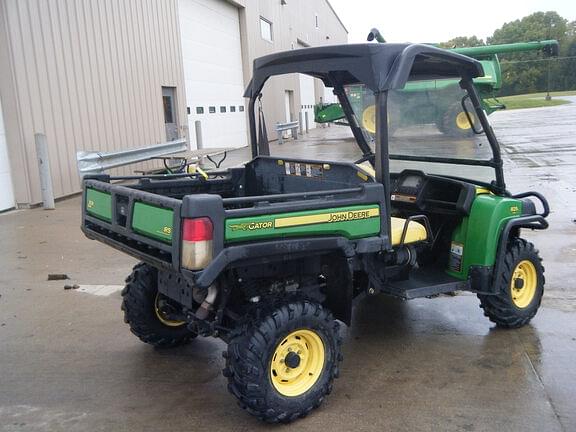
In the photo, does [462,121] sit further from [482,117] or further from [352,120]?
[352,120]

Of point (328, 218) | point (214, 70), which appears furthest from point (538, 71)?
point (328, 218)

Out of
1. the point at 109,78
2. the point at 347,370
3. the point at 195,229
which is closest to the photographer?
the point at 195,229

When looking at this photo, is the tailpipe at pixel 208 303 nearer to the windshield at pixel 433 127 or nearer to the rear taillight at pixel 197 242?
the rear taillight at pixel 197 242

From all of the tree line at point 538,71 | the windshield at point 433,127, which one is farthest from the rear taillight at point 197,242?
the tree line at point 538,71

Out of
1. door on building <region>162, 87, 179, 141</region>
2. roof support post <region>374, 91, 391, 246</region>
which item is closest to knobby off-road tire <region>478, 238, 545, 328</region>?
roof support post <region>374, 91, 391, 246</region>

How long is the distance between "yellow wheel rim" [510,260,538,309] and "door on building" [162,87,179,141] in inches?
472

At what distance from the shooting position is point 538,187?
10.6 m

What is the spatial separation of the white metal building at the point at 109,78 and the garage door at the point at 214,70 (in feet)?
0.11

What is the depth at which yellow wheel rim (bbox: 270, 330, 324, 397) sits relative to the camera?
330 cm

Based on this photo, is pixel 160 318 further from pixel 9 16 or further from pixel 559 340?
pixel 9 16

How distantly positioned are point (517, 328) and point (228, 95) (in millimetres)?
17735

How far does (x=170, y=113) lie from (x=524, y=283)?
41.3 ft

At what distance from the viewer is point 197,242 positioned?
2.86 metres

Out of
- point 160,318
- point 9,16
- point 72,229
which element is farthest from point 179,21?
point 160,318
